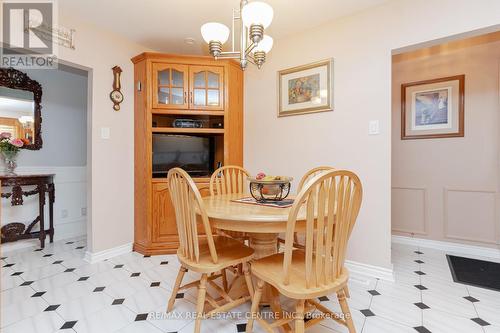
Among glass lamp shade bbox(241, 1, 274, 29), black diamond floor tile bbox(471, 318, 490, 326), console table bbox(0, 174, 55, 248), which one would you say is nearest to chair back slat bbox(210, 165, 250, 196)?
glass lamp shade bbox(241, 1, 274, 29)

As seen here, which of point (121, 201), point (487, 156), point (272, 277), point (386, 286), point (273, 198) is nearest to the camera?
point (272, 277)

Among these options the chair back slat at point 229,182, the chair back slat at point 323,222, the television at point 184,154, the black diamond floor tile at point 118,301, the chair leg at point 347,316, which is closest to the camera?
the chair back slat at point 323,222

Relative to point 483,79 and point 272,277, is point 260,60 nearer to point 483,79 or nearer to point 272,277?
point 272,277

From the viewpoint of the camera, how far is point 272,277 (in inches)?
53.4

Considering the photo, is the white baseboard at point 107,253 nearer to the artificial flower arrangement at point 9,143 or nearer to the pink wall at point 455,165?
the artificial flower arrangement at point 9,143

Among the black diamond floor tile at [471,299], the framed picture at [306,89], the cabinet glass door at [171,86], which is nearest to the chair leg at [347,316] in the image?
the black diamond floor tile at [471,299]

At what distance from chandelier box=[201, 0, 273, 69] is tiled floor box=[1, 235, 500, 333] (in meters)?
1.79

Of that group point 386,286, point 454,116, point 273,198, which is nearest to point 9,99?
point 273,198

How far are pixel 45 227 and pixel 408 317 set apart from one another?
392 cm

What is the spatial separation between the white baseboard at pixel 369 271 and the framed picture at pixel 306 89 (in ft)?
4.90

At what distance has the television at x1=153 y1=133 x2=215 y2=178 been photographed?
305 cm

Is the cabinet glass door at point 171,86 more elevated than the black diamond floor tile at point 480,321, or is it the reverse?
the cabinet glass door at point 171,86

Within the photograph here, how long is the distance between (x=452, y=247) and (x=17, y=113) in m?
5.19

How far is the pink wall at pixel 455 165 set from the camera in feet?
9.04
